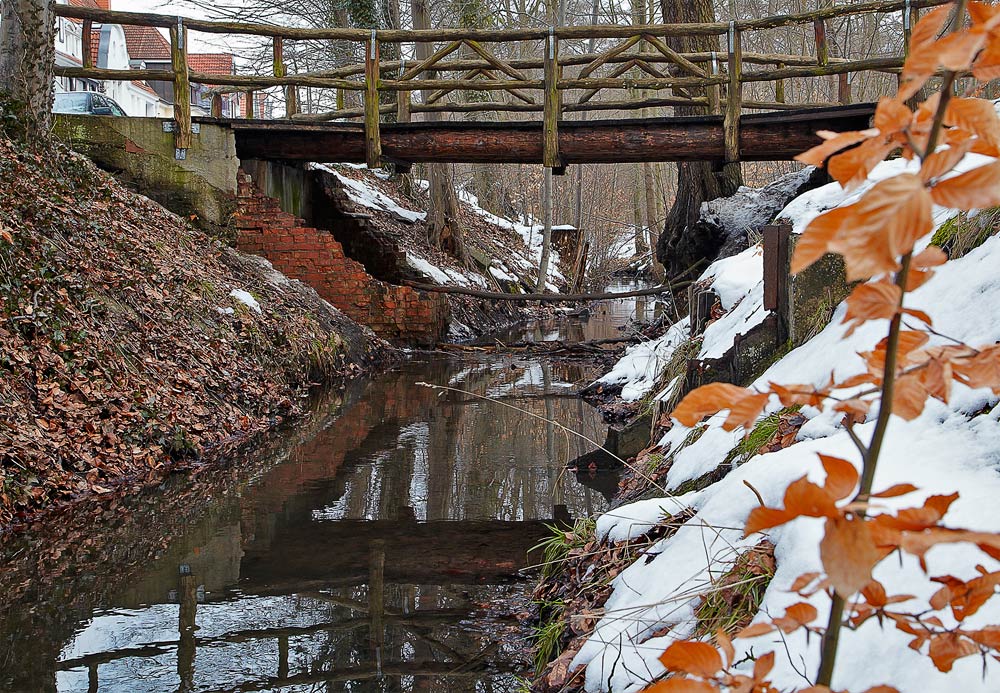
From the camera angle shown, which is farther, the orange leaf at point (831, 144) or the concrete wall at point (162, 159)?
the concrete wall at point (162, 159)

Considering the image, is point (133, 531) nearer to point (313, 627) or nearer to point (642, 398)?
point (313, 627)

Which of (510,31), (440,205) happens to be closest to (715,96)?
(510,31)

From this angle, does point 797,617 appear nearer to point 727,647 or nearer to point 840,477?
point 727,647

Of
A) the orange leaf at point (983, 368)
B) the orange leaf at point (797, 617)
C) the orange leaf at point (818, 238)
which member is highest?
the orange leaf at point (818, 238)

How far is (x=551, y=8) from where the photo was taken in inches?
930

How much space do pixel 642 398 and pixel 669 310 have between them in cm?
419

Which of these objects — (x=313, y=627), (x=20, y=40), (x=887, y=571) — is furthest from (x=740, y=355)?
(x=20, y=40)

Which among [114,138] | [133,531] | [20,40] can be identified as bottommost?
[133,531]

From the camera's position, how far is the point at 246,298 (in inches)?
427

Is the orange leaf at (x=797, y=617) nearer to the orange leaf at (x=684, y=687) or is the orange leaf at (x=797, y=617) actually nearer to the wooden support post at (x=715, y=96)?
the orange leaf at (x=684, y=687)

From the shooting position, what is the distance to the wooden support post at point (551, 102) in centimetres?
1203

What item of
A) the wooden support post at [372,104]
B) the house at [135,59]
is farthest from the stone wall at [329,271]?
the house at [135,59]

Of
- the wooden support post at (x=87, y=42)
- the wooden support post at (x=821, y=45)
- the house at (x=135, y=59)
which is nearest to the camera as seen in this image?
the wooden support post at (x=87, y=42)

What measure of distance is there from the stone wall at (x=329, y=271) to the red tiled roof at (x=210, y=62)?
4954 centimetres
